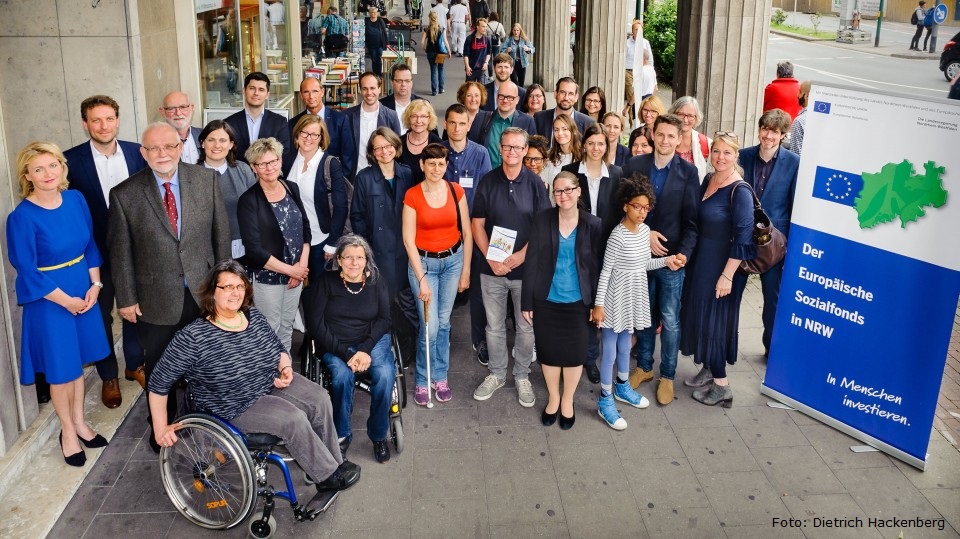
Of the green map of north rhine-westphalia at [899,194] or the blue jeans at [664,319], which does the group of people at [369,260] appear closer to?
the blue jeans at [664,319]

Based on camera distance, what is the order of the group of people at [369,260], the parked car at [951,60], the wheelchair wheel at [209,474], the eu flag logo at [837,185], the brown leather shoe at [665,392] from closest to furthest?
1. the wheelchair wheel at [209,474]
2. the group of people at [369,260]
3. the eu flag logo at [837,185]
4. the brown leather shoe at [665,392]
5. the parked car at [951,60]

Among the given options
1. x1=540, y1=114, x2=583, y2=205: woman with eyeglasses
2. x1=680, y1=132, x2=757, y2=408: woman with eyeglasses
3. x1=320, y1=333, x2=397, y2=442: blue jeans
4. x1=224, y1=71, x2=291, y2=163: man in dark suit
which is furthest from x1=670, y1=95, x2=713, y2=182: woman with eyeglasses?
x1=224, y1=71, x2=291, y2=163: man in dark suit

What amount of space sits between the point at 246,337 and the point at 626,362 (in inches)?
104

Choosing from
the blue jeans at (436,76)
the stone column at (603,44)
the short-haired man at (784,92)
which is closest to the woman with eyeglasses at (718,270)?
the short-haired man at (784,92)

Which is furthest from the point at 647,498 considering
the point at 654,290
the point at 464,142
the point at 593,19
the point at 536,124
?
the point at 593,19

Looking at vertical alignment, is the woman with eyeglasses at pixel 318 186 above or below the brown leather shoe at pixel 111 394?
Answer: above

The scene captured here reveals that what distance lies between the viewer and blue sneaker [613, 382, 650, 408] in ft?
20.0

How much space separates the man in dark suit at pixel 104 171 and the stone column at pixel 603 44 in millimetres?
8550

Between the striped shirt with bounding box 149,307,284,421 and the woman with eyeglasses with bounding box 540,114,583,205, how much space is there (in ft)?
9.03

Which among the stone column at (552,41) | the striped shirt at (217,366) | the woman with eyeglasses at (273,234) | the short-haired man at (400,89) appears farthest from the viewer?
the stone column at (552,41)

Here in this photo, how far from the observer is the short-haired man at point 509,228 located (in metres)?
5.93

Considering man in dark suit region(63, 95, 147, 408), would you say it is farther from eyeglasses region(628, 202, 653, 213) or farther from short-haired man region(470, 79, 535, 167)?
eyeglasses region(628, 202, 653, 213)

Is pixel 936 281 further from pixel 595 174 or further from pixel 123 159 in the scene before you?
pixel 123 159

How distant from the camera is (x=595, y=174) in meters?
6.18
